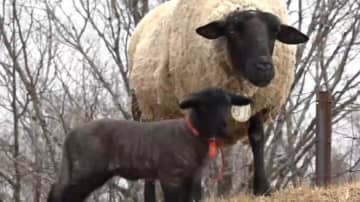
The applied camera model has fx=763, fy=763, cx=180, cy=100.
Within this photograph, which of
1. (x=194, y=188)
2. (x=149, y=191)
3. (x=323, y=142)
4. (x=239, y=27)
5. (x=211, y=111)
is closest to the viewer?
(x=211, y=111)

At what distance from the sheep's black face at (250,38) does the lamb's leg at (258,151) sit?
818 millimetres

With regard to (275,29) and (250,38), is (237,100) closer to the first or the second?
(250,38)

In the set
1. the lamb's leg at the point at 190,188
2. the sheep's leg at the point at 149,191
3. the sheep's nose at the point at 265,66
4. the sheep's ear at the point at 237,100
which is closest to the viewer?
the lamb's leg at the point at 190,188

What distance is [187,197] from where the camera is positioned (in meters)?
5.66

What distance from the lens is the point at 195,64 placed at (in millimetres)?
7266

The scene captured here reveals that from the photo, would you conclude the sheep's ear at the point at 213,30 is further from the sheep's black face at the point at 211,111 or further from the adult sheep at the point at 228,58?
the sheep's black face at the point at 211,111

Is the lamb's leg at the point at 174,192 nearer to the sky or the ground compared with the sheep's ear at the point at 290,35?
nearer to the ground

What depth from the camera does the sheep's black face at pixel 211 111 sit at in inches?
219

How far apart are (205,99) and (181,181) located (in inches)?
25.0

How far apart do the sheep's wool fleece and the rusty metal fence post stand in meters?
0.53

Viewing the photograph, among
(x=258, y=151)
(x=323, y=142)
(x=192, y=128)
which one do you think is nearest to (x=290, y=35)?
(x=323, y=142)

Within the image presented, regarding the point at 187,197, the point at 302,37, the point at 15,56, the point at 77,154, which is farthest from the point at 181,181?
the point at 15,56

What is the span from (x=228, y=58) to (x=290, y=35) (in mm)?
671

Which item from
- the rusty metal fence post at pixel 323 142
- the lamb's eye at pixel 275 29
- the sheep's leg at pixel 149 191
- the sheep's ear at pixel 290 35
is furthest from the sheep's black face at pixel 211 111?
the sheep's leg at pixel 149 191
